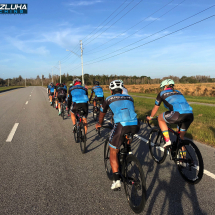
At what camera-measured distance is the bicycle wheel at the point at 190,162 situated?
3.35m

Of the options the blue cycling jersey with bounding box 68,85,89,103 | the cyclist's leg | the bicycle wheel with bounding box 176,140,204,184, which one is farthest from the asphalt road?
the blue cycling jersey with bounding box 68,85,89,103

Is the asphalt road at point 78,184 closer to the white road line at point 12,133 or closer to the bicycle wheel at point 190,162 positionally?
the bicycle wheel at point 190,162

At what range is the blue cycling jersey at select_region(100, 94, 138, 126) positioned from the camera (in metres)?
2.98

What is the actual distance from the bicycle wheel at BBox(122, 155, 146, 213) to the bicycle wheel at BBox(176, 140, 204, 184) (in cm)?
139

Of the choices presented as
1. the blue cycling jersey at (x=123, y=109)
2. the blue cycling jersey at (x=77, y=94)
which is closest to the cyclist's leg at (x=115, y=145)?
the blue cycling jersey at (x=123, y=109)

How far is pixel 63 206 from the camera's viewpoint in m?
2.85

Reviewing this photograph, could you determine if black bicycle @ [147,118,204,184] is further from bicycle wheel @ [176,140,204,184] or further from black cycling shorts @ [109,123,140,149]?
black cycling shorts @ [109,123,140,149]

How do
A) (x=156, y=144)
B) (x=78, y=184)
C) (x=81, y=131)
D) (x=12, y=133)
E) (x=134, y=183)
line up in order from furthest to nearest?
1. (x=12, y=133)
2. (x=81, y=131)
3. (x=156, y=144)
4. (x=78, y=184)
5. (x=134, y=183)

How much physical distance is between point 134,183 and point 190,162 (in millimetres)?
1504

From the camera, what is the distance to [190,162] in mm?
3604

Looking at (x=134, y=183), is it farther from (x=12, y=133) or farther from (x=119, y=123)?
(x=12, y=133)

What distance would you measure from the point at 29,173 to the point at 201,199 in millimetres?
3390

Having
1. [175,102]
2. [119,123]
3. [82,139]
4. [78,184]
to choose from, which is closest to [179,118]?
[175,102]

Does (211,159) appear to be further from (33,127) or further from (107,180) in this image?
(33,127)
